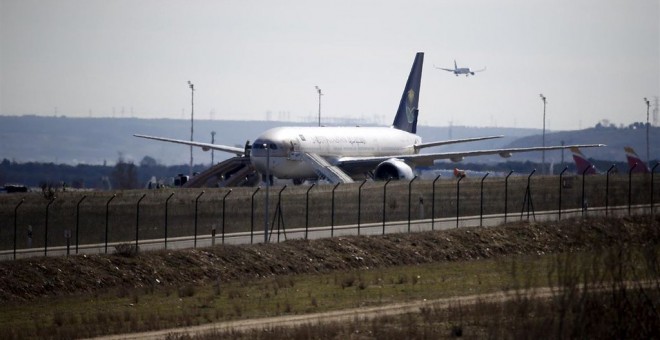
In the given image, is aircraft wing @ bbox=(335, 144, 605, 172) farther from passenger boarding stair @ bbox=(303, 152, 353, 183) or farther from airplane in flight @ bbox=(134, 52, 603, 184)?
passenger boarding stair @ bbox=(303, 152, 353, 183)

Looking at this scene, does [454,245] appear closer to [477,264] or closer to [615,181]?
[477,264]

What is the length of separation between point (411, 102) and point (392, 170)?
68.5 feet

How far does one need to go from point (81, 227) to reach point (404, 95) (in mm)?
51303

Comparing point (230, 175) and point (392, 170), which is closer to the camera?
point (392, 170)

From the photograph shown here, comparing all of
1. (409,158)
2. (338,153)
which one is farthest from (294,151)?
(409,158)

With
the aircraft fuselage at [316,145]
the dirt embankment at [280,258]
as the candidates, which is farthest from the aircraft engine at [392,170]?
the dirt embankment at [280,258]

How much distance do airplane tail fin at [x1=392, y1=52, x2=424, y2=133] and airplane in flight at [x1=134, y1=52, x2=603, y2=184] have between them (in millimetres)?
3113

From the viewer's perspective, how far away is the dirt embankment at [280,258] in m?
34.4

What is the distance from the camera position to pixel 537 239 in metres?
46.2

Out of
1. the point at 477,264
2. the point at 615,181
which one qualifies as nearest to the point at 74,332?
the point at 477,264

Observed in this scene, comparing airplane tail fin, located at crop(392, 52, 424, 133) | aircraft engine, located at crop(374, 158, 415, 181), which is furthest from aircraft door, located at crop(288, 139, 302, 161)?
airplane tail fin, located at crop(392, 52, 424, 133)

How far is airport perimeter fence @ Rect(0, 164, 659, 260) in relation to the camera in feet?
143

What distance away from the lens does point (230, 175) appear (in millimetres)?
81750

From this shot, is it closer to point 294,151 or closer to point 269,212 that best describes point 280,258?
point 269,212
